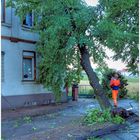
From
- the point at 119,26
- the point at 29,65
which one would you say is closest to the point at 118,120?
the point at 119,26

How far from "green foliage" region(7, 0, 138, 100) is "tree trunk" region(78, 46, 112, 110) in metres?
0.26

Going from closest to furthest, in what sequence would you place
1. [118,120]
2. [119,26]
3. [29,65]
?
[118,120]
[119,26]
[29,65]

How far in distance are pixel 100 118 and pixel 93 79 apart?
2.54 metres

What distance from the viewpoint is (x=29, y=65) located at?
2275 cm

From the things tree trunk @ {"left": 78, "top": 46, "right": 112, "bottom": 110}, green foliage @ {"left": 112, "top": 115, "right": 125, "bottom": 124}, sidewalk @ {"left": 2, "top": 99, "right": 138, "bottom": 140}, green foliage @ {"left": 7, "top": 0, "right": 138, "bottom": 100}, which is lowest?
sidewalk @ {"left": 2, "top": 99, "right": 138, "bottom": 140}

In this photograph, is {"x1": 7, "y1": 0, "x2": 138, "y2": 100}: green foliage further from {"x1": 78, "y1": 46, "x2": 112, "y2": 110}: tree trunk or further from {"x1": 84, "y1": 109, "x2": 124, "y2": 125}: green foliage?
{"x1": 84, "y1": 109, "x2": 124, "y2": 125}: green foliage

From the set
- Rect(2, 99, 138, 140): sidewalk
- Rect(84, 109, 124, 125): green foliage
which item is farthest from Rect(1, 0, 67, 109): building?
Rect(84, 109, 124, 125): green foliage

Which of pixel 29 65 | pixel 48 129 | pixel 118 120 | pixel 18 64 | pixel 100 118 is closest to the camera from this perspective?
pixel 48 129

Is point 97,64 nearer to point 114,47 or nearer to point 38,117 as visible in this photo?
point 114,47

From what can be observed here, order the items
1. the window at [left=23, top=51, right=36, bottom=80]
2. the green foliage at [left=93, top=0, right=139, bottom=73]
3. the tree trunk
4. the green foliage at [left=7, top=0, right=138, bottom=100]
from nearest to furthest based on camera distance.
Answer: the green foliage at [left=93, top=0, right=139, bottom=73] → the green foliage at [left=7, top=0, right=138, bottom=100] → the tree trunk → the window at [left=23, top=51, right=36, bottom=80]

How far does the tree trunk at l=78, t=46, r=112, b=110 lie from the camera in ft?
50.0

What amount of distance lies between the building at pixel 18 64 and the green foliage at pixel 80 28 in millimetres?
4030

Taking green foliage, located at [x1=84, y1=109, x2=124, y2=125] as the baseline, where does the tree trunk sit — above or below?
above

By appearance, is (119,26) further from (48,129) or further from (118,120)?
(48,129)
